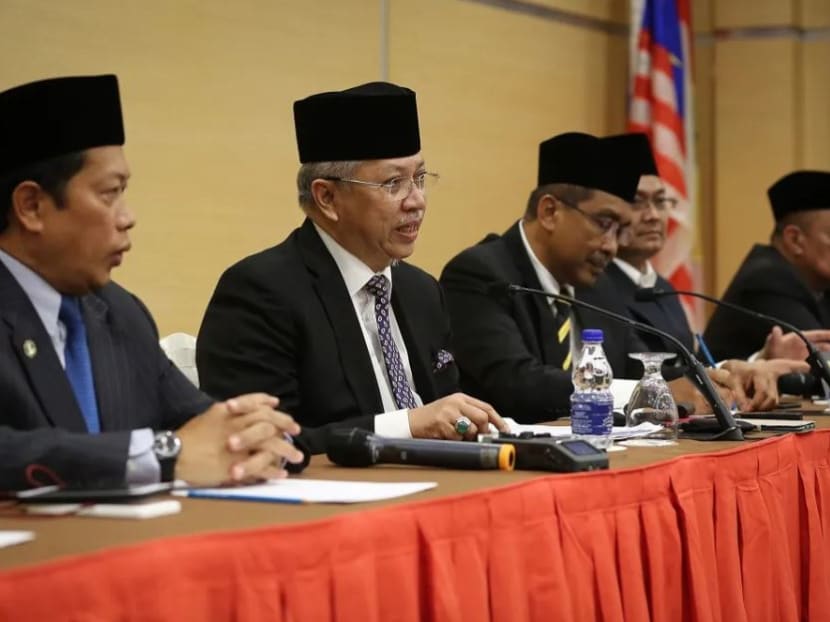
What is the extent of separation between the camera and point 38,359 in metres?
2.21

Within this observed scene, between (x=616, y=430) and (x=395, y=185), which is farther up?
(x=395, y=185)

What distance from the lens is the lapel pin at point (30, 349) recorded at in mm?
2195

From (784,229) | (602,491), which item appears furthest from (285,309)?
(784,229)

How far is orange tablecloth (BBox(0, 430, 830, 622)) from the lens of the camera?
149 centimetres

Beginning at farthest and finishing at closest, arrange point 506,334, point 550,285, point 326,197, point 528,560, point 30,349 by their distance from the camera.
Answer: point 550,285 < point 506,334 < point 326,197 < point 30,349 < point 528,560

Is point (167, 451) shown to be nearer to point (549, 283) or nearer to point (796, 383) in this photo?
point (549, 283)

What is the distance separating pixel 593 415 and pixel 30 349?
1162 mm

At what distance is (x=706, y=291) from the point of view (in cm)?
732

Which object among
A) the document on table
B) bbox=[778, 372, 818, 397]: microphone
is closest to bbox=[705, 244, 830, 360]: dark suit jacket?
bbox=[778, 372, 818, 397]: microphone

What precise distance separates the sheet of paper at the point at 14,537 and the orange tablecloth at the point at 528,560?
17 centimetres

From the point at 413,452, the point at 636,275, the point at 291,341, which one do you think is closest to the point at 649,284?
the point at 636,275

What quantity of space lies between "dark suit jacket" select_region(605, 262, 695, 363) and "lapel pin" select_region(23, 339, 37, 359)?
287 centimetres

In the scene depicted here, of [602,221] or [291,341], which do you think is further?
[602,221]

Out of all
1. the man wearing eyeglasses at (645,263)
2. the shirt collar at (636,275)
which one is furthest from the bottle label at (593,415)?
the shirt collar at (636,275)
